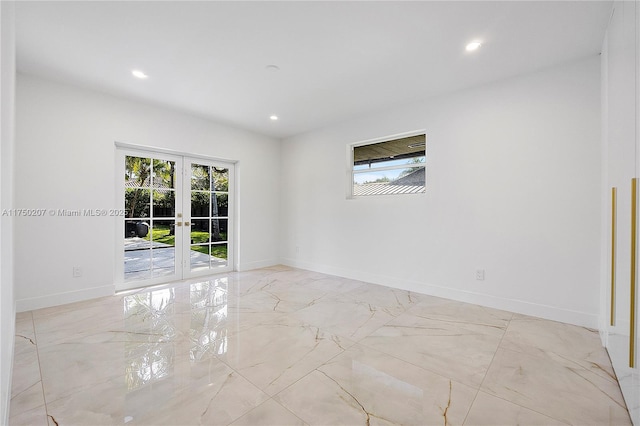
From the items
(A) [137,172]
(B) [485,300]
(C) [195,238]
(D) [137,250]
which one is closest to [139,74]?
(A) [137,172]

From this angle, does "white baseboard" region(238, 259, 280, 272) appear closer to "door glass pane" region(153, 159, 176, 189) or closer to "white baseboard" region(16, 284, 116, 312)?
"door glass pane" region(153, 159, 176, 189)

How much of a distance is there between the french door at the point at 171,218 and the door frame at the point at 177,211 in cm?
1

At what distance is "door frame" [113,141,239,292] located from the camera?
370 cm

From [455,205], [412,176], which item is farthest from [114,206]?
[455,205]

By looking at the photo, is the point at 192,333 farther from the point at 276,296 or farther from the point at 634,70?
the point at 634,70

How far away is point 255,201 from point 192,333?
2990 mm

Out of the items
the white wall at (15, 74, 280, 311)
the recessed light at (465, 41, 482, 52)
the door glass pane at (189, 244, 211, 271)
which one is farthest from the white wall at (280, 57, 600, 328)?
the white wall at (15, 74, 280, 311)

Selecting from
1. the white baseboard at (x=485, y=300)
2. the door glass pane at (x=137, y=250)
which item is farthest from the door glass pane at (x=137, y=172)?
the white baseboard at (x=485, y=300)

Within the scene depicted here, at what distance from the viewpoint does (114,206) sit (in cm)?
362

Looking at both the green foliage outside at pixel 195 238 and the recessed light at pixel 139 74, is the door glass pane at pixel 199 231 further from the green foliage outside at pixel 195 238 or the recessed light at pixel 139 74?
the recessed light at pixel 139 74

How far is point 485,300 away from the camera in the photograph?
10.4 feet

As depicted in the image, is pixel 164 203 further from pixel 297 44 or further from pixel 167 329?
pixel 297 44

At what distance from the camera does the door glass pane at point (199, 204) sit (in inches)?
176

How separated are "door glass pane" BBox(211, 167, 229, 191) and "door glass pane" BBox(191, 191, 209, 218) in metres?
0.21
